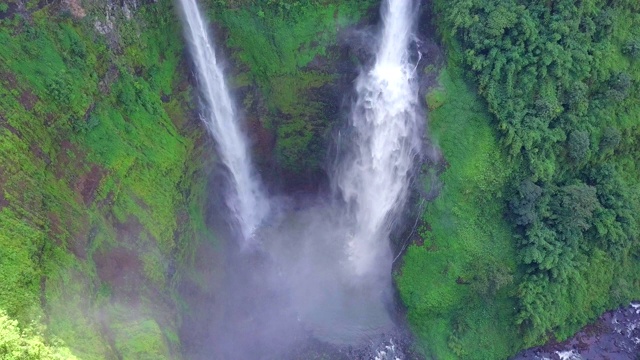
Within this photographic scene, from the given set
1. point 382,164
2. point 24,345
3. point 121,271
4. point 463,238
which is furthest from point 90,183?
point 463,238

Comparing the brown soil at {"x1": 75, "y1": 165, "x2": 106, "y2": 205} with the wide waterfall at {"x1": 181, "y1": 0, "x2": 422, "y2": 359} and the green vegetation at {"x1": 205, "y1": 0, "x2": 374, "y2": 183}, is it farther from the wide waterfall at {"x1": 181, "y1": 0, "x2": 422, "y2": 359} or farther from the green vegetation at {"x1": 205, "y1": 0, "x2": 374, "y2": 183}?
the green vegetation at {"x1": 205, "y1": 0, "x2": 374, "y2": 183}

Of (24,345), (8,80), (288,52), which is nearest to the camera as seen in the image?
(24,345)

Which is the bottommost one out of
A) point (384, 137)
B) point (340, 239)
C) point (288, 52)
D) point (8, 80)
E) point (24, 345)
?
point (24, 345)

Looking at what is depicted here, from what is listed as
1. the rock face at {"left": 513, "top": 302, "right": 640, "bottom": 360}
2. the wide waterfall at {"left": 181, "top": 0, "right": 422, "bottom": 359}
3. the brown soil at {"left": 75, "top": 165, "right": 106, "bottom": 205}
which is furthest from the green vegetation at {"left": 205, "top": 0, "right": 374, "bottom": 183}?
the rock face at {"left": 513, "top": 302, "right": 640, "bottom": 360}

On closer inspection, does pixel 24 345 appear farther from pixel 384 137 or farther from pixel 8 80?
pixel 384 137

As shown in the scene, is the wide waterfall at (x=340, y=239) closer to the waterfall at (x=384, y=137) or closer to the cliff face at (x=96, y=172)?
the waterfall at (x=384, y=137)

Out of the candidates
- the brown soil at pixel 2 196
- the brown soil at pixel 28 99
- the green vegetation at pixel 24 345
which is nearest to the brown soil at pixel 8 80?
the brown soil at pixel 28 99
